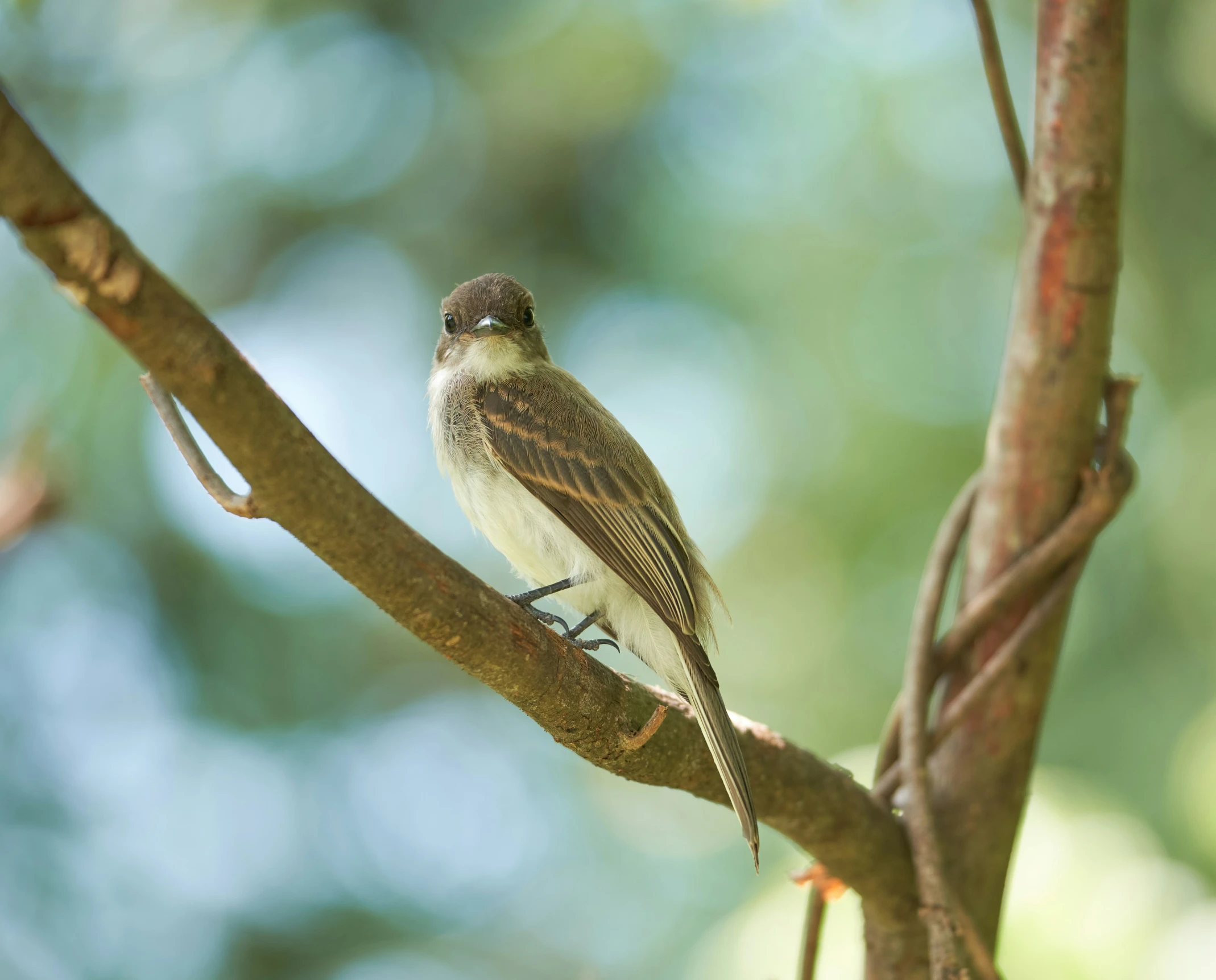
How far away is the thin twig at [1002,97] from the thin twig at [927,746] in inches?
19.8

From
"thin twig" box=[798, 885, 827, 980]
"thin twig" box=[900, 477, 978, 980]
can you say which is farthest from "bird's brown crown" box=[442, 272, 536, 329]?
"thin twig" box=[798, 885, 827, 980]

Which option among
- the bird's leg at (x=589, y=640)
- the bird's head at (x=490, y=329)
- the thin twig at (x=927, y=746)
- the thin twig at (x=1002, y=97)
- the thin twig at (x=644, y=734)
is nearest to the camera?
the thin twig at (x=644, y=734)

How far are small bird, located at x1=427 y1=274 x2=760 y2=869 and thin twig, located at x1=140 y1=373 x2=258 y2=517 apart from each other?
87 centimetres

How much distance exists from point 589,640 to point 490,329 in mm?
695

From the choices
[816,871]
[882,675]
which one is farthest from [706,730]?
[882,675]

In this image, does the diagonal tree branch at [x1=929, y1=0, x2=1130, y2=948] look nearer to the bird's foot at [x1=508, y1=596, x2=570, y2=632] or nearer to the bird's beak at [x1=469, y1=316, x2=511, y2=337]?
the bird's foot at [x1=508, y1=596, x2=570, y2=632]

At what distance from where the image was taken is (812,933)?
173cm

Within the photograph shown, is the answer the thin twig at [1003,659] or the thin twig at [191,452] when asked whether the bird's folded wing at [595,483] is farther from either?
the thin twig at [191,452]

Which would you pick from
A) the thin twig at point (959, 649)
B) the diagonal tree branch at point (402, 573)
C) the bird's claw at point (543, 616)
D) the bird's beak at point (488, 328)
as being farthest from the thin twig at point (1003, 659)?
the bird's beak at point (488, 328)

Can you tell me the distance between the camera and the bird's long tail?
4.77 ft

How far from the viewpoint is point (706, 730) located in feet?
4.96

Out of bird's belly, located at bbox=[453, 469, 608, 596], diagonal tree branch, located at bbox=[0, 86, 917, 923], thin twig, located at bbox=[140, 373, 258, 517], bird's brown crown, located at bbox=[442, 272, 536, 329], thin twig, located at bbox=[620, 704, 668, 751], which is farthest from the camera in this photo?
bird's brown crown, located at bbox=[442, 272, 536, 329]

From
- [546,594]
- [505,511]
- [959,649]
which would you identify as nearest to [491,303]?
[505,511]

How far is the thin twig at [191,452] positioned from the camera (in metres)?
0.97
